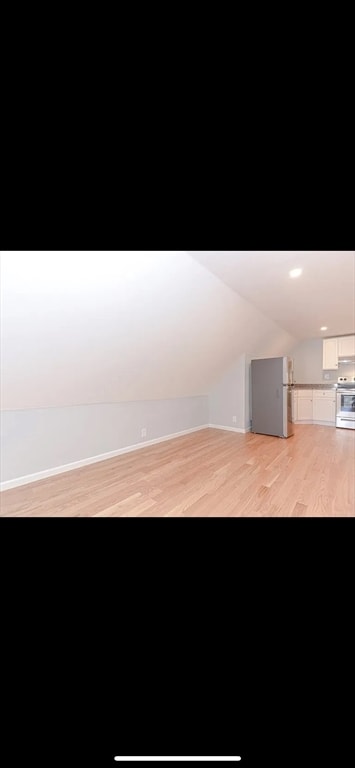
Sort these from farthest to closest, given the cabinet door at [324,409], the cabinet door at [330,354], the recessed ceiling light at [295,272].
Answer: the cabinet door at [330,354], the cabinet door at [324,409], the recessed ceiling light at [295,272]

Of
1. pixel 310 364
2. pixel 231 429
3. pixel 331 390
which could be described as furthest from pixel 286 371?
pixel 310 364

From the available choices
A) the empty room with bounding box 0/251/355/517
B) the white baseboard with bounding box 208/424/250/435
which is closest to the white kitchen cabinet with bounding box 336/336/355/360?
the empty room with bounding box 0/251/355/517

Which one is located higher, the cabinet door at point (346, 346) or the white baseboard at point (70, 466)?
the cabinet door at point (346, 346)

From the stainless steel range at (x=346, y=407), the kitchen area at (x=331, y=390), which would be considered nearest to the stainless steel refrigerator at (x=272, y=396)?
the kitchen area at (x=331, y=390)

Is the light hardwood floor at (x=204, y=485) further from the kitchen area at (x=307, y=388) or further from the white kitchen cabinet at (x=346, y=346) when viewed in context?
the white kitchen cabinet at (x=346, y=346)

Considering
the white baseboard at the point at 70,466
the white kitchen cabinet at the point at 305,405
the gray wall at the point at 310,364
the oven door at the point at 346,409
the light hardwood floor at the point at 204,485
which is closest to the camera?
the light hardwood floor at the point at 204,485

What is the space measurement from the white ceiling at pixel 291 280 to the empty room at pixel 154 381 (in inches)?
0.8

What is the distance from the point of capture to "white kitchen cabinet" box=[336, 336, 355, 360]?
5.38 m

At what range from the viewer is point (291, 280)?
2516 mm

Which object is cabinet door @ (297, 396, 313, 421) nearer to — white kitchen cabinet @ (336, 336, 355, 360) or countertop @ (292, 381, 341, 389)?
countertop @ (292, 381, 341, 389)

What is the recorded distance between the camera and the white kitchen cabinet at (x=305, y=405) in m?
5.79
